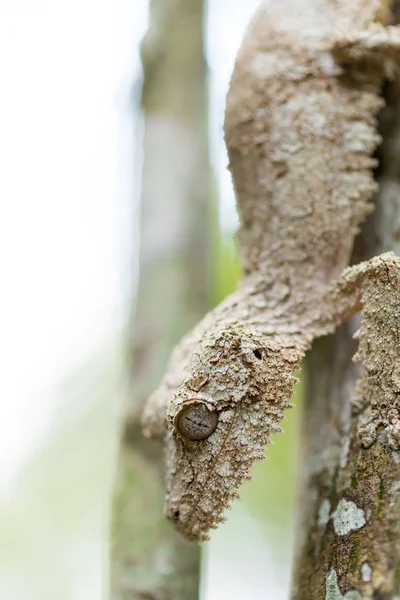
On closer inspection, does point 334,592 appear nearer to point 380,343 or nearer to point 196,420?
point 196,420

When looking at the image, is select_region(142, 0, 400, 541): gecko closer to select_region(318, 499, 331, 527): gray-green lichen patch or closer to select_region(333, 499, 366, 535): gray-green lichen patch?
select_region(333, 499, 366, 535): gray-green lichen patch

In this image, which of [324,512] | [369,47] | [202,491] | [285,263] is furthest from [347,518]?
[369,47]

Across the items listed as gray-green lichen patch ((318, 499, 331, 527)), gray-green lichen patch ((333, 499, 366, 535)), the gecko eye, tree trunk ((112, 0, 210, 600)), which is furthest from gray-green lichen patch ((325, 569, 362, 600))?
tree trunk ((112, 0, 210, 600))

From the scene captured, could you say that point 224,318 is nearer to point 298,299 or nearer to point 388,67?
point 298,299

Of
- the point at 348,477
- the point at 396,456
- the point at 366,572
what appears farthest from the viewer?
the point at 348,477

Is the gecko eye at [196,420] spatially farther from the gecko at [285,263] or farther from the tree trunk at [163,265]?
the tree trunk at [163,265]

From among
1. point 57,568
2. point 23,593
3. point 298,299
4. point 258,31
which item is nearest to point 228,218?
point 258,31

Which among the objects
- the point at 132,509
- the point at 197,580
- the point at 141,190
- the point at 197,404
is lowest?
the point at 197,580
